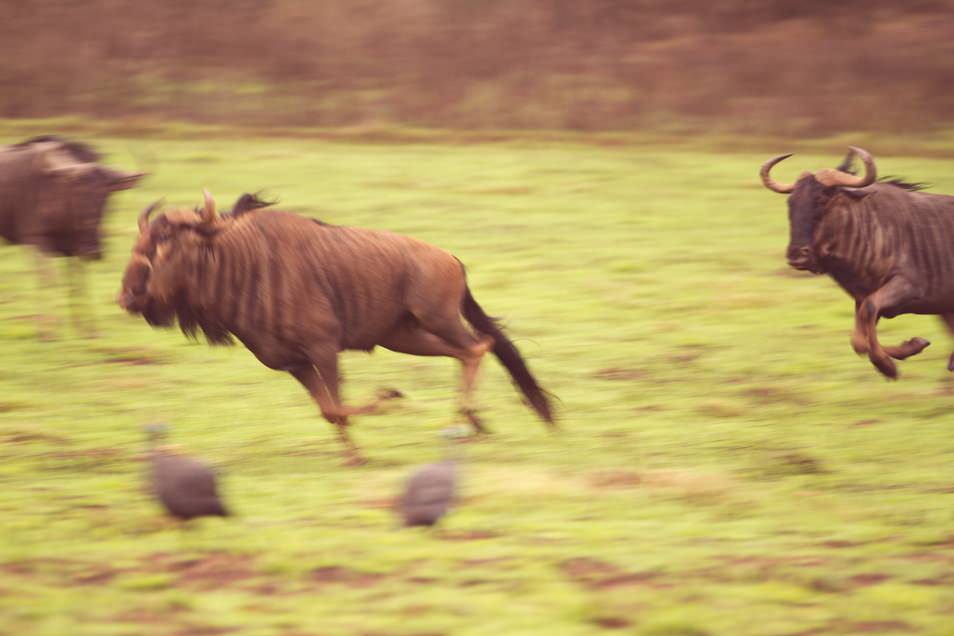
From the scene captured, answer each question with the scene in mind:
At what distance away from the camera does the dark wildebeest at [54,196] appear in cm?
1029

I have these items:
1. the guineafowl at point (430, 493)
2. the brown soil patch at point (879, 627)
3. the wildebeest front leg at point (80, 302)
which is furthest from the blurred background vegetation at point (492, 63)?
the brown soil patch at point (879, 627)

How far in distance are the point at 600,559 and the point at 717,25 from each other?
1722cm

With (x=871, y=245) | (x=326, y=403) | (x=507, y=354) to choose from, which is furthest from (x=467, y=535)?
(x=871, y=245)

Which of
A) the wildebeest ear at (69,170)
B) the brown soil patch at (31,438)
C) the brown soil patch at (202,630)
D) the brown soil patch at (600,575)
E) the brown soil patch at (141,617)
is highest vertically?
the wildebeest ear at (69,170)

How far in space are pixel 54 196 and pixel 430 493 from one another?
578 centimetres

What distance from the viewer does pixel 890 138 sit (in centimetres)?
1861

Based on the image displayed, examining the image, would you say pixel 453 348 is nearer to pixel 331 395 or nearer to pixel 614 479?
pixel 331 395

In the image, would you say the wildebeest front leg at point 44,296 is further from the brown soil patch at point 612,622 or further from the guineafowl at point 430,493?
the brown soil patch at point 612,622

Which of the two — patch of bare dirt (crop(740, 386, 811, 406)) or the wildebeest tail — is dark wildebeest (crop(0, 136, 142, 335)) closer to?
the wildebeest tail

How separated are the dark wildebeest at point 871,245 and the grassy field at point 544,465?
659 mm

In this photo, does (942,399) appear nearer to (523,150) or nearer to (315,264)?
(315,264)

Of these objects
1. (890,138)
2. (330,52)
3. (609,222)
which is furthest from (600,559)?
(330,52)

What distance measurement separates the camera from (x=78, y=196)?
10.3 m

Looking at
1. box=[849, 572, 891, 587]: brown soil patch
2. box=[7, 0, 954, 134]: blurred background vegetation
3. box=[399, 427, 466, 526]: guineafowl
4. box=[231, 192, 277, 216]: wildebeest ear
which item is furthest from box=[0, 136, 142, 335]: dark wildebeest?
box=[7, 0, 954, 134]: blurred background vegetation
